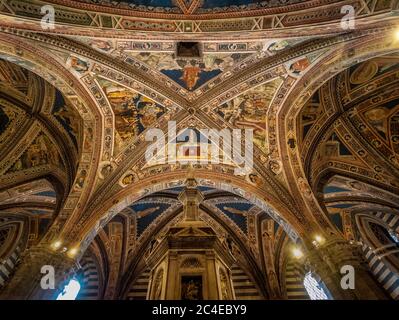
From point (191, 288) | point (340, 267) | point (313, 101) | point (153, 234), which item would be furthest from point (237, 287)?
point (191, 288)

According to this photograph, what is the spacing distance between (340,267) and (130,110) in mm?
8564

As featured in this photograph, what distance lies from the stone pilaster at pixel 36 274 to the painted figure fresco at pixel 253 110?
23.8 ft

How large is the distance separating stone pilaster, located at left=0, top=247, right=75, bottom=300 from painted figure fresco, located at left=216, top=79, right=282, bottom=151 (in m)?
7.26

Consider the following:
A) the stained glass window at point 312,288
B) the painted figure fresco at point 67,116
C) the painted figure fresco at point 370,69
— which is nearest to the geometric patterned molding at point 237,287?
the stained glass window at point 312,288

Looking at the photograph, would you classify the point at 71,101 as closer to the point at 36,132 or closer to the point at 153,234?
the point at 36,132

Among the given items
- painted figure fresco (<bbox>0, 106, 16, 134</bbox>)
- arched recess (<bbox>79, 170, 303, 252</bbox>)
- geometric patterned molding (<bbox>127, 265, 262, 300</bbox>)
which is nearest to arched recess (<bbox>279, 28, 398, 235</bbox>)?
arched recess (<bbox>79, 170, 303, 252</bbox>)

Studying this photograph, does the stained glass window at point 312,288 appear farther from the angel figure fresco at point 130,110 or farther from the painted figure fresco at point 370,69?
the angel figure fresco at point 130,110

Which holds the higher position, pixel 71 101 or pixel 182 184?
pixel 71 101

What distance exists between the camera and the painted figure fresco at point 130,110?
9656mm

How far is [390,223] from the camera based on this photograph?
11812mm

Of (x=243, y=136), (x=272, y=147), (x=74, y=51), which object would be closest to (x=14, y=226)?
(x=74, y=51)

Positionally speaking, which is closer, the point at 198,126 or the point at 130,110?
the point at 130,110

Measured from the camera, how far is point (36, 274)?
6805 millimetres

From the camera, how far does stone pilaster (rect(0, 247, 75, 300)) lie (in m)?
6.38
